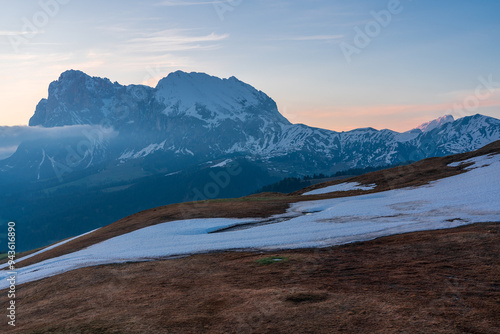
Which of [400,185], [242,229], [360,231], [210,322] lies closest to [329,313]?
[210,322]

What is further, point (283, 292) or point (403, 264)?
point (403, 264)

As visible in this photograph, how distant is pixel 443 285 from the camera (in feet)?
57.6

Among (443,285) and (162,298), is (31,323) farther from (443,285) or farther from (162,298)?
(443,285)

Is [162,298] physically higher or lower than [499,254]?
higher

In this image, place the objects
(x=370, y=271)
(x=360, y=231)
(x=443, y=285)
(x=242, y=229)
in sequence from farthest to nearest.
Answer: (x=242, y=229)
(x=360, y=231)
(x=370, y=271)
(x=443, y=285)

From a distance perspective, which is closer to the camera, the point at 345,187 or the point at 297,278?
the point at 297,278

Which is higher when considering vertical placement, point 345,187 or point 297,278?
point 345,187

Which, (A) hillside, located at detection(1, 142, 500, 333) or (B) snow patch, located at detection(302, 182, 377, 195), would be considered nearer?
(A) hillside, located at detection(1, 142, 500, 333)

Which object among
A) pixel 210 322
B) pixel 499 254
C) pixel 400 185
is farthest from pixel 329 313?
pixel 400 185

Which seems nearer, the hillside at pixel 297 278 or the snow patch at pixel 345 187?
the hillside at pixel 297 278

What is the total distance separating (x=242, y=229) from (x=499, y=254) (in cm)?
2361

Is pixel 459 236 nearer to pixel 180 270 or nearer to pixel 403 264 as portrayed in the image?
pixel 403 264

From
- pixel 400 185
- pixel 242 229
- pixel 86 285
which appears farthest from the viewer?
pixel 400 185

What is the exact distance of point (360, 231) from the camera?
32.2 m
